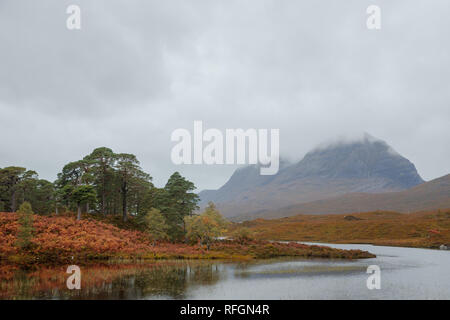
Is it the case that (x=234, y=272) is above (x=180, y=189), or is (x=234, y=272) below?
below

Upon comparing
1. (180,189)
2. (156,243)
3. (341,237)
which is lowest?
(341,237)

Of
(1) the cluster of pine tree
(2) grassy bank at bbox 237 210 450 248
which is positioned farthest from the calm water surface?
(2) grassy bank at bbox 237 210 450 248

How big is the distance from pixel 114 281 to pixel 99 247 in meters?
24.7

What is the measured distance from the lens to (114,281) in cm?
3922

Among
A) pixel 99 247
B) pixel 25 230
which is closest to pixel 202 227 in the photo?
pixel 99 247

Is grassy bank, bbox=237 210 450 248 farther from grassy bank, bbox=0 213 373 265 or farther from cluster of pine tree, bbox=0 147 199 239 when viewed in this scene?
cluster of pine tree, bbox=0 147 199 239

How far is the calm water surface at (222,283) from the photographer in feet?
107

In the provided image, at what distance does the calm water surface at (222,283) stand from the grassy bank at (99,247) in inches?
302

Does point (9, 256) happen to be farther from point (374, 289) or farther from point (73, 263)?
point (374, 289)

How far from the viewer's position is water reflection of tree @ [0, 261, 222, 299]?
32.1m

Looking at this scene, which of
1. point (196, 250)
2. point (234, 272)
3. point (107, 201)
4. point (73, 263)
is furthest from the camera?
point (107, 201)

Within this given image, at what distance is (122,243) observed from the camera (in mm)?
66438

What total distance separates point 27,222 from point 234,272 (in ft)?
127
